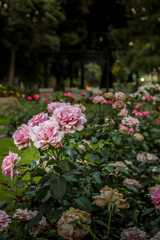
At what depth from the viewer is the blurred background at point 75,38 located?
60.2 feet

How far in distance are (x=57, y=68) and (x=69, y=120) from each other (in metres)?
23.2

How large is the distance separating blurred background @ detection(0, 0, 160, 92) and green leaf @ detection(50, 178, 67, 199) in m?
12.7

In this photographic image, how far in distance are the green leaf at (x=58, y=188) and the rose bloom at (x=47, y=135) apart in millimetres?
251

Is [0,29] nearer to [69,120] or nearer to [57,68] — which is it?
[57,68]

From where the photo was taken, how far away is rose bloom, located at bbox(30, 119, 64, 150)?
193 cm

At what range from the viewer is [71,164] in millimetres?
2236

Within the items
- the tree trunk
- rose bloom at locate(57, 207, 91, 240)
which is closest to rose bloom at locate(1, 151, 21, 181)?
rose bloom at locate(57, 207, 91, 240)

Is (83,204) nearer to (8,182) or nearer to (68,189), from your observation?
(68,189)

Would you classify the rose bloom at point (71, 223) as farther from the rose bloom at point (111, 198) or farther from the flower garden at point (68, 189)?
the rose bloom at point (111, 198)

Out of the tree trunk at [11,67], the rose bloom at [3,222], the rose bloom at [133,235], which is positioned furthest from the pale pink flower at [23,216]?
the tree trunk at [11,67]

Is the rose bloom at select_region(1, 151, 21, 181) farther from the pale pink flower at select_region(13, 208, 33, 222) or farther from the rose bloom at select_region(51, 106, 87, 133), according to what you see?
the rose bloom at select_region(51, 106, 87, 133)

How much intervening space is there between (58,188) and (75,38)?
68.6 ft

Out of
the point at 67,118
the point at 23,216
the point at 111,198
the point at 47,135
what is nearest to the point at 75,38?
the point at 23,216

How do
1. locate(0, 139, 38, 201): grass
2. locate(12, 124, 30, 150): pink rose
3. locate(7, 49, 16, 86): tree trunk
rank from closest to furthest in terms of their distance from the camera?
1. locate(12, 124, 30, 150): pink rose
2. locate(0, 139, 38, 201): grass
3. locate(7, 49, 16, 86): tree trunk
